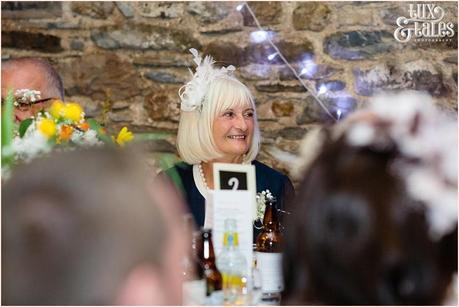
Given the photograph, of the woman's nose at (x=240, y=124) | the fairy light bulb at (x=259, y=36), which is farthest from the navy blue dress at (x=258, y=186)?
the fairy light bulb at (x=259, y=36)

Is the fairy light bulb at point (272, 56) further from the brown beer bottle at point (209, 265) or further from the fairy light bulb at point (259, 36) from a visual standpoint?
the brown beer bottle at point (209, 265)

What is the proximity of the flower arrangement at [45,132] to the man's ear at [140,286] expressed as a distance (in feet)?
3.07

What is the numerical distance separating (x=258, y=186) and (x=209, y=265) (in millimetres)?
1092

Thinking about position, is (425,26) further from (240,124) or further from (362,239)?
(362,239)

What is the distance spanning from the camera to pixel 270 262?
1.96m

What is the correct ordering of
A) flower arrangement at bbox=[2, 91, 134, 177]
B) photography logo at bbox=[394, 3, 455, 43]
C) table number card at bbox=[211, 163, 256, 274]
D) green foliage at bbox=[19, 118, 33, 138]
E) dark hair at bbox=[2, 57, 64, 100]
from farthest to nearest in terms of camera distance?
photography logo at bbox=[394, 3, 455, 43]
dark hair at bbox=[2, 57, 64, 100]
table number card at bbox=[211, 163, 256, 274]
green foliage at bbox=[19, 118, 33, 138]
flower arrangement at bbox=[2, 91, 134, 177]

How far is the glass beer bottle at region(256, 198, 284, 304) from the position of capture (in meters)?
1.92

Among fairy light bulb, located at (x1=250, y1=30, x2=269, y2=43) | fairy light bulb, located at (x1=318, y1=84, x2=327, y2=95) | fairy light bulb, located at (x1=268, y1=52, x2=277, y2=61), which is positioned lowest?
fairy light bulb, located at (x1=318, y1=84, x2=327, y2=95)

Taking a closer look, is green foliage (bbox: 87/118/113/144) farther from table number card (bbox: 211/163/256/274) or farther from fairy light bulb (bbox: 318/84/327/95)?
fairy light bulb (bbox: 318/84/327/95)

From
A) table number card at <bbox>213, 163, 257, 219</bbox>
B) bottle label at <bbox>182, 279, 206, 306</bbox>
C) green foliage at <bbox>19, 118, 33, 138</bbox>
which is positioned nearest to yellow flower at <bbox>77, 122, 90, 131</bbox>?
green foliage at <bbox>19, 118, 33, 138</bbox>

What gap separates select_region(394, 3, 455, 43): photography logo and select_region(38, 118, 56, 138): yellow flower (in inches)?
76.6

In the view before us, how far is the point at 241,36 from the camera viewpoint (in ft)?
11.5

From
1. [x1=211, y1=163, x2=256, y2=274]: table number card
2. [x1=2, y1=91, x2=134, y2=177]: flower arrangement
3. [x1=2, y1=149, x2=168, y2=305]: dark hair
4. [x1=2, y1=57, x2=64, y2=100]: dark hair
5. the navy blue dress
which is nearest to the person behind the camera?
[x1=2, y1=149, x2=168, y2=305]: dark hair

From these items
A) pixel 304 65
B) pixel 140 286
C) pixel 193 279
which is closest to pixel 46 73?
pixel 304 65
